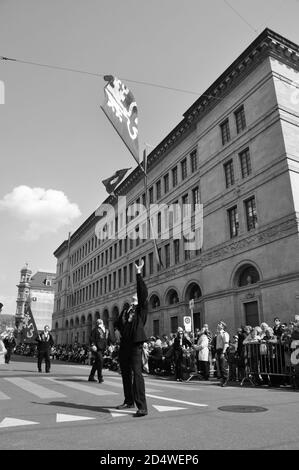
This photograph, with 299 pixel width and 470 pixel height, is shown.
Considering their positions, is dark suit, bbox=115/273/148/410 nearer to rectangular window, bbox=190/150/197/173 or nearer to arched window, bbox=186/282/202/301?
arched window, bbox=186/282/202/301

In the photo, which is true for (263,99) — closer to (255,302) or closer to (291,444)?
(255,302)

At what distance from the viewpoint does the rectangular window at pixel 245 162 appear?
22938mm

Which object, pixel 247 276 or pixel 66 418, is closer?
pixel 66 418

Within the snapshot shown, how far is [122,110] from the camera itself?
15.0 m

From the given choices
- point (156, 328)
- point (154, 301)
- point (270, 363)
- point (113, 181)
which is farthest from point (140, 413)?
point (154, 301)

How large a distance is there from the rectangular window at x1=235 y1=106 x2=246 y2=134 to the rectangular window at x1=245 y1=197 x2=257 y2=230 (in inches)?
194

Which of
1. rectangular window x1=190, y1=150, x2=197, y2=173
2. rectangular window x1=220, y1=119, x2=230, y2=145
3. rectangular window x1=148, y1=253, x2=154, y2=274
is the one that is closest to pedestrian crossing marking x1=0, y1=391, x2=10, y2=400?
rectangular window x1=220, y1=119, x2=230, y2=145

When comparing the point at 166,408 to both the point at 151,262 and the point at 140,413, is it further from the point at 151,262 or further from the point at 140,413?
the point at 151,262

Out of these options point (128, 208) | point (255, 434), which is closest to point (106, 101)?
point (255, 434)

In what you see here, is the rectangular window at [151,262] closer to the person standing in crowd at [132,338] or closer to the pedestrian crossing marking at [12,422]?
the person standing in crowd at [132,338]

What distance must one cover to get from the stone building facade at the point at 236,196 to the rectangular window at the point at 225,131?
9 centimetres

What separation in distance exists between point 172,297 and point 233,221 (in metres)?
9.41

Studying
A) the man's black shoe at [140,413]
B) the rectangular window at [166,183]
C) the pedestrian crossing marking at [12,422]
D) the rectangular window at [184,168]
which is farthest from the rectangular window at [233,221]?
the pedestrian crossing marking at [12,422]

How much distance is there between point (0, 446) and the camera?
382 cm
